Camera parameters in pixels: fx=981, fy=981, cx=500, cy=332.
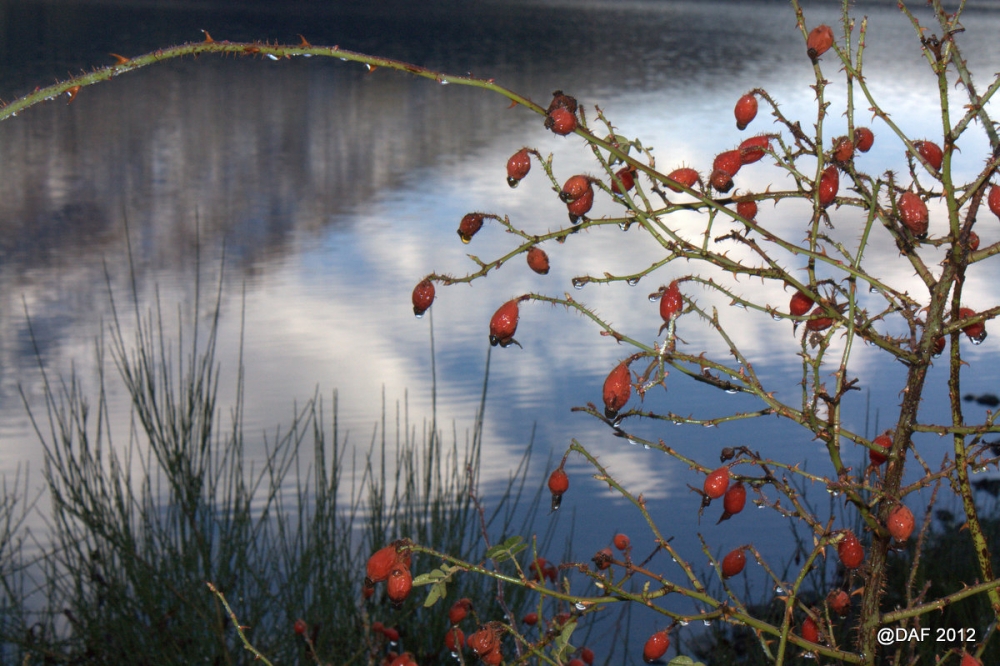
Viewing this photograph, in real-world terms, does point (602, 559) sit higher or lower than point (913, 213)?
lower

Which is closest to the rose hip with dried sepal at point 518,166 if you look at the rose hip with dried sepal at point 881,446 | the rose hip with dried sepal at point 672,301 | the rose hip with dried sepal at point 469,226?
the rose hip with dried sepal at point 469,226

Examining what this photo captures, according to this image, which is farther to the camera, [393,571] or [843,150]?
[393,571]

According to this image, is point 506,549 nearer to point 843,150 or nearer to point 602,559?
point 602,559

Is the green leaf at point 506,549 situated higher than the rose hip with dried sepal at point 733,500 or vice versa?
the rose hip with dried sepal at point 733,500

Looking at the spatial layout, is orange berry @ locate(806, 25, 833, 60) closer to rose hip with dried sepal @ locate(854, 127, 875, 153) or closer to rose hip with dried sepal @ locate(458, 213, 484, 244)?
rose hip with dried sepal @ locate(854, 127, 875, 153)

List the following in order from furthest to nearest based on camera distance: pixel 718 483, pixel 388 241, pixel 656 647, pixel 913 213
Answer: pixel 388 241 < pixel 656 647 < pixel 718 483 < pixel 913 213

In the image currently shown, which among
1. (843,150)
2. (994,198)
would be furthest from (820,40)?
(994,198)

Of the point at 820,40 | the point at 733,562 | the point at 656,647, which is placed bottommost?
the point at 656,647

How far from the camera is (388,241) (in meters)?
10.9

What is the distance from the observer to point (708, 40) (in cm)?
3944

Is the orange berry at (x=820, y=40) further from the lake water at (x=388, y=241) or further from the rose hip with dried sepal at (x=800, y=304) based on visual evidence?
the rose hip with dried sepal at (x=800, y=304)

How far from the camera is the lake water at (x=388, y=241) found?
600 centimetres

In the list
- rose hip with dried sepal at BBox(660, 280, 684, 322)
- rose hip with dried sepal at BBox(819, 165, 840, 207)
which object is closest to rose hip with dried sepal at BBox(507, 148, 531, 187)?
rose hip with dried sepal at BBox(660, 280, 684, 322)

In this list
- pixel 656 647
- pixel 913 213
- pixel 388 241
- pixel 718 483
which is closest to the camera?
pixel 913 213
